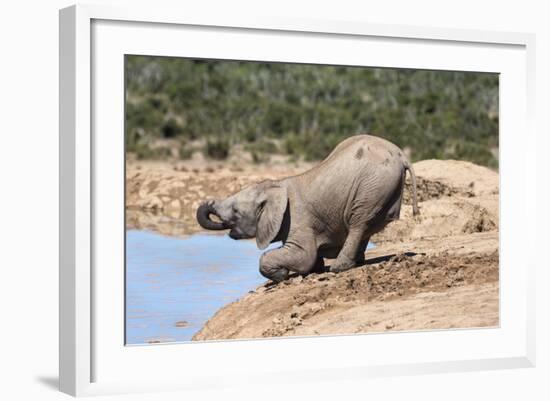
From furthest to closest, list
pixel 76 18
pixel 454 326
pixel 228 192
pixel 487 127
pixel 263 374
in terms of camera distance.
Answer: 1. pixel 228 192
2. pixel 487 127
3. pixel 454 326
4. pixel 263 374
5. pixel 76 18

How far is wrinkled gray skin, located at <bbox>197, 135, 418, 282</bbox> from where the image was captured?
13906 mm

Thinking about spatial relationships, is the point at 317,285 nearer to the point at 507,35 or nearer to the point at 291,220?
the point at 291,220

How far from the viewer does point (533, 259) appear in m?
13.8

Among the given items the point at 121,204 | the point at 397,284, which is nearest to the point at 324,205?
the point at 397,284

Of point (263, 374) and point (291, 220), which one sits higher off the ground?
point (291, 220)

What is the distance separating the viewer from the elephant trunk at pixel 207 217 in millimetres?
13898

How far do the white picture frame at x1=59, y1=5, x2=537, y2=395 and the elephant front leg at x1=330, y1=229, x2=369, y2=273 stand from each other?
1.17 m

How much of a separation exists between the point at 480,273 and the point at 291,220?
2159mm

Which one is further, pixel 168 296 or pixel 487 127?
pixel 487 127

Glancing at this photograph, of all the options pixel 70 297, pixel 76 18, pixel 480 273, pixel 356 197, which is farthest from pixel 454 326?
pixel 76 18

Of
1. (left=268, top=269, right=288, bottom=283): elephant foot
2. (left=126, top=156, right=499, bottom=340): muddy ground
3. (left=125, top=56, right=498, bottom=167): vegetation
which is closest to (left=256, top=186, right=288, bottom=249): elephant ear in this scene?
(left=268, top=269, right=288, bottom=283): elephant foot

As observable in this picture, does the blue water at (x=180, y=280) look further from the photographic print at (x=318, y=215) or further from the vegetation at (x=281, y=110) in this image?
the vegetation at (x=281, y=110)

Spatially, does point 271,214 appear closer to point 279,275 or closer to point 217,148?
point 279,275

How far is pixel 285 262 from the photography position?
45.2ft
